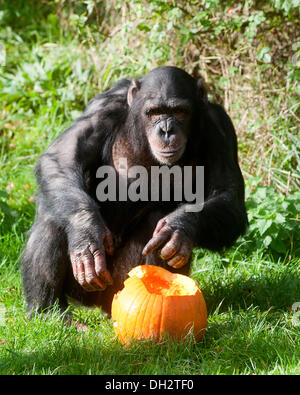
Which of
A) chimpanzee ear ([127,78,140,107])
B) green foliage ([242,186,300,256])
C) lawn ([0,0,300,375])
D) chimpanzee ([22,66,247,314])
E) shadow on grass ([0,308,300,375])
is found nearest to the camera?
shadow on grass ([0,308,300,375])

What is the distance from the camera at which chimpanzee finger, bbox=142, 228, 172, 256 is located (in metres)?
4.84

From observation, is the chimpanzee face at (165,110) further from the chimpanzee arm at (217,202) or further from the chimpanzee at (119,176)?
the chimpanzee arm at (217,202)

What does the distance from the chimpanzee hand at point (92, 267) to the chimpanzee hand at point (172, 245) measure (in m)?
0.33

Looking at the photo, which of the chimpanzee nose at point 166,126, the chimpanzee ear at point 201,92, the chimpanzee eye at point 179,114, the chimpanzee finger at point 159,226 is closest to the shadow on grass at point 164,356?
the chimpanzee finger at point 159,226

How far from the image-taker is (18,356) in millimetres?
4328

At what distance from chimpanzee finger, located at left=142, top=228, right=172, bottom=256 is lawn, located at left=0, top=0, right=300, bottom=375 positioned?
69cm

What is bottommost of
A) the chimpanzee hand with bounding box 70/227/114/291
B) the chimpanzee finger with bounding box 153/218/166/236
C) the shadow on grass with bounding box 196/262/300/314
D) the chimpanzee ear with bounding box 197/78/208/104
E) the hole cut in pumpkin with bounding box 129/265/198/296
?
the shadow on grass with bounding box 196/262/300/314

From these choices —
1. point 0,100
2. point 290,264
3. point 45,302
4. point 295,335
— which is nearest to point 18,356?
point 45,302

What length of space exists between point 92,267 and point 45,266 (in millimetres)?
837

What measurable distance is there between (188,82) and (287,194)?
266 cm

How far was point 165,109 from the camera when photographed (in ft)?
18.4

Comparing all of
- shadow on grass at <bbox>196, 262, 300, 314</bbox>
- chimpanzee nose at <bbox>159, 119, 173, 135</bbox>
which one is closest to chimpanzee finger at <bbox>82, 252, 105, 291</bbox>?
shadow on grass at <bbox>196, 262, 300, 314</bbox>

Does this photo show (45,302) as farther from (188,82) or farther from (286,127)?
(286,127)

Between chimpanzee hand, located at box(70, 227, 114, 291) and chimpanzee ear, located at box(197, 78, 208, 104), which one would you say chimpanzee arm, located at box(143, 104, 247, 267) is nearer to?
chimpanzee ear, located at box(197, 78, 208, 104)
